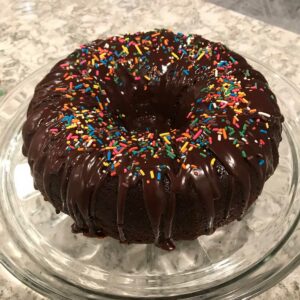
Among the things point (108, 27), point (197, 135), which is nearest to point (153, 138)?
point (197, 135)

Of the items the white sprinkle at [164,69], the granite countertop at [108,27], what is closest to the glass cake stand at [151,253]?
the white sprinkle at [164,69]

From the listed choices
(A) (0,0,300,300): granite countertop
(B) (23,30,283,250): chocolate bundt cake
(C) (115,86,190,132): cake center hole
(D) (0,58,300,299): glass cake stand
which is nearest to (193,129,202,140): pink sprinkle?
(B) (23,30,283,250): chocolate bundt cake

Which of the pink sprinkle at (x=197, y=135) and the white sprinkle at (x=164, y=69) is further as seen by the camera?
the white sprinkle at (x=164, y=69)

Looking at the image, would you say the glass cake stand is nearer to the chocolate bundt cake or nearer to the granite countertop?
the chocolate bundt cake

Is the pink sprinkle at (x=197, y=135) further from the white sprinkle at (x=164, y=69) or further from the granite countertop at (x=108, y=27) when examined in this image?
the granite countertop at (x=108, y=27)

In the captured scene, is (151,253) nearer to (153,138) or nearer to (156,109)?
(153,138)

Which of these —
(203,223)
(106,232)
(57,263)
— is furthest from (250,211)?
(57,263)
